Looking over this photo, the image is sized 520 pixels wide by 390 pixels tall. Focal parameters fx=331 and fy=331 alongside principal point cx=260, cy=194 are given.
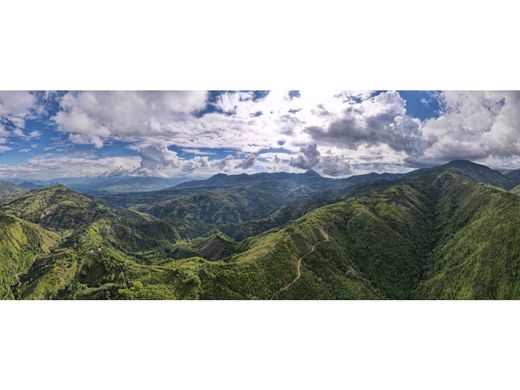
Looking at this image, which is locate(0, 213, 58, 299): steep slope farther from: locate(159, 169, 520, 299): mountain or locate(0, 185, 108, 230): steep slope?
locate(159, 169, 520, 299): mountain

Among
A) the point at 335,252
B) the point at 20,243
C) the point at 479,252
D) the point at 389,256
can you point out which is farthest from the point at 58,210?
the point at 479,252

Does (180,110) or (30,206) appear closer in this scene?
(180,110)

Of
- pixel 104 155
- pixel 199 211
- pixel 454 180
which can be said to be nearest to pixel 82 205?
pixel 104 155

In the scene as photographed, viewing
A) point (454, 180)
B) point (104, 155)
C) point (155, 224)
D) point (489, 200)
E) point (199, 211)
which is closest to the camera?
point (104, 155)

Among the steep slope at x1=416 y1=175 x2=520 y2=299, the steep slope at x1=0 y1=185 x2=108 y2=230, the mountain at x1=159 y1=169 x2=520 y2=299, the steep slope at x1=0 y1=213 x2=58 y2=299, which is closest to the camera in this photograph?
the steep slope at x1=416 y1=175 x2=520 y2=299

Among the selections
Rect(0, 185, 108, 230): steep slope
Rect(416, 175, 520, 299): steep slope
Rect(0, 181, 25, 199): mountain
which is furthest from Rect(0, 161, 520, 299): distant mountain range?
Rect(0, 185, 108, 230): steep slope

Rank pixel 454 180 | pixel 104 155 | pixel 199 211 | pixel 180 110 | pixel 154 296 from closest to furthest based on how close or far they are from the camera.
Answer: pixel 180 110, pixel 154 296, pixel 104 155, pixel 454 180, pixel 199 211

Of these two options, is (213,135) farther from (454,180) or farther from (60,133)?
(454,180)

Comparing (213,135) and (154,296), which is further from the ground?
(213,135)

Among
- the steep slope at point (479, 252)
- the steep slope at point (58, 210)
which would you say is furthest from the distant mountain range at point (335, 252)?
the steep slope at point (58, 210)

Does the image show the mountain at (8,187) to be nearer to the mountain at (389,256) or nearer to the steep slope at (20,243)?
the steep slope at (20,243)
